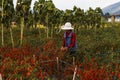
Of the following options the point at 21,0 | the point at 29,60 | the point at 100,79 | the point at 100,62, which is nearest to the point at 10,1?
the point at 21,0

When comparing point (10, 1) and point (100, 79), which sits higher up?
point (10, 1)

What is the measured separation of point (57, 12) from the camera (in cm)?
4791

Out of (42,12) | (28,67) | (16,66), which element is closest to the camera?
(28,67)

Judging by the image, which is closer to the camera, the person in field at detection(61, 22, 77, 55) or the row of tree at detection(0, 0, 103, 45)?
the person in field at detection(61, 22, 77, 55)

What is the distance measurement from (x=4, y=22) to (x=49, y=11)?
1263 cm

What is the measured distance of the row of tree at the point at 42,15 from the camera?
3453cm

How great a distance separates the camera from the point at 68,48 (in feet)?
39.8

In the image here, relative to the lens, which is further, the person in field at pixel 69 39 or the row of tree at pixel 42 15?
the row of tree at pixel 42 15

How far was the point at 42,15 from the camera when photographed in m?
45.3

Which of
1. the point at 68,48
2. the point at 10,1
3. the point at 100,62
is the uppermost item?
the point at 10,1

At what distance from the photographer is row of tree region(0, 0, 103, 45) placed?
3453 cm

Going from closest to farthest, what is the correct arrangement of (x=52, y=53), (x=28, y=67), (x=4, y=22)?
(x=28, y=67)
(x=52, y=53)
(x=4, y=22)

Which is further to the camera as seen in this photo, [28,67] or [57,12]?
[57,12]

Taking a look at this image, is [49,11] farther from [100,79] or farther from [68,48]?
[100,79]
